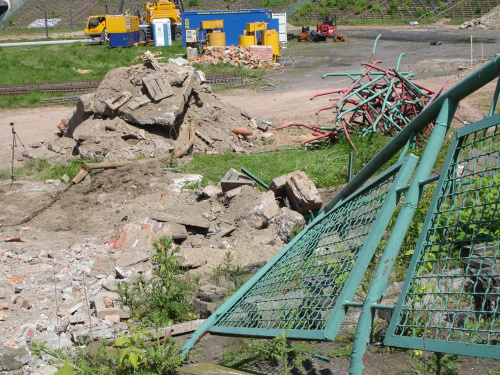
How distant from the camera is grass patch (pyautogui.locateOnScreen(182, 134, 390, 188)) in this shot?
9930mm

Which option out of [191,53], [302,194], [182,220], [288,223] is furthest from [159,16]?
[288,223]

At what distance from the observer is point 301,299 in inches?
137

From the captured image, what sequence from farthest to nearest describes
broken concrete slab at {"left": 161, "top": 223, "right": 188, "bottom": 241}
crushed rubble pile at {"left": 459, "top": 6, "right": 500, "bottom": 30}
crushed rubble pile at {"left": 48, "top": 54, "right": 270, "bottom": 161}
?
crushed rubble pile at {"left": 459, "top": 6, "right": 500, "bottom": 30}, crushed rubble pile at {"left": 48, "top": 54, "right": 270, "bottom": 161}, broken concrete slab at {"left": 161, "top": 223, "right": 188, "bottom": 241}

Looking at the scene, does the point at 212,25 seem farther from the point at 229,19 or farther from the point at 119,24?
the point at 119,24

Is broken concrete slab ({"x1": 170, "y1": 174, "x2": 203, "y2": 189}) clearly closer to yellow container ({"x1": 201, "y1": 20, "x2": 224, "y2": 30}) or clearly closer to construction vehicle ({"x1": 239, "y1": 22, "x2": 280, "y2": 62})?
construction vehicle ({"x1": 239, "y1": 22, "x2": 280, "y2": 62})

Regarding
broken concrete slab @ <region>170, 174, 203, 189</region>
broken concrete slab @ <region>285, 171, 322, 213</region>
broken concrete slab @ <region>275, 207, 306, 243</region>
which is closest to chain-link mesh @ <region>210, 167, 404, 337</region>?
broken concrete slab @ <region>275, 207, 306, 243</region>

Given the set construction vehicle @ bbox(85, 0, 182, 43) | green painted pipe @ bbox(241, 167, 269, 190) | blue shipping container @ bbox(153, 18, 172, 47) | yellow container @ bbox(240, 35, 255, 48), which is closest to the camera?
green painted pipe @ bbox(241, 167, 269, 190)

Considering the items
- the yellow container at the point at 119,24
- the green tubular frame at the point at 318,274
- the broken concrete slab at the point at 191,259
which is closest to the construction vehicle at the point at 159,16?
the yellow container at the point at 119,24

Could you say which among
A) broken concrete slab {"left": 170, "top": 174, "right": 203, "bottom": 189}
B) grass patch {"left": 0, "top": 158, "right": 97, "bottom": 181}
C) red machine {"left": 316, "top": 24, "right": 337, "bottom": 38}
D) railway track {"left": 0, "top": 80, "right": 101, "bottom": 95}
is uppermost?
red machine {"left": 316, "top": 24, "right": 337, "bottom": 38}

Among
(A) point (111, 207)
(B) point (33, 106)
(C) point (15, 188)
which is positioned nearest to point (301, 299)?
(A) point (111, 207)

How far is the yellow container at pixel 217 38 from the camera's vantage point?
27047mm

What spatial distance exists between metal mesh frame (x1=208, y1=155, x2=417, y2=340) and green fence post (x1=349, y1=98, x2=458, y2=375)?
A: 0.39ft

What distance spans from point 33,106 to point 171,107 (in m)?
7.63

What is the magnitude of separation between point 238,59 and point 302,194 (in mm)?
17288
